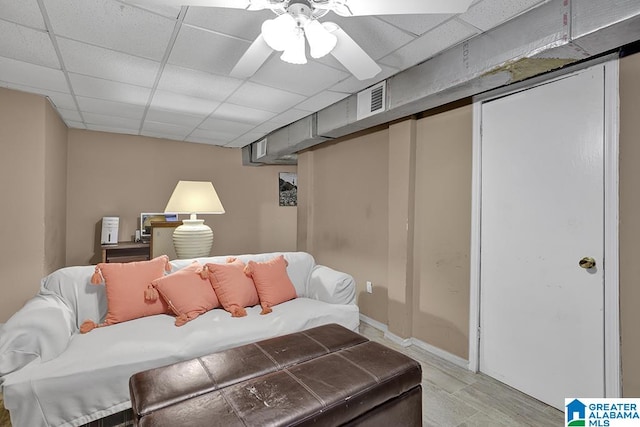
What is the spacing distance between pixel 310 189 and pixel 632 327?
3.38 metres

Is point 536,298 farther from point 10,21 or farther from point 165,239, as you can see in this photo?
point 165,239

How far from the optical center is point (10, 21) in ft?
6.14

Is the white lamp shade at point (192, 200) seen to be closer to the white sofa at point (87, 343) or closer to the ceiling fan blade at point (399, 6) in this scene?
the white sofa at point (87, 343)

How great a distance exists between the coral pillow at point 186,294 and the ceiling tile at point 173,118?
201 centimetres

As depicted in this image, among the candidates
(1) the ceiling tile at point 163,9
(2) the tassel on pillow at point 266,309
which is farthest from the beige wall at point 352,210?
(1) the ceiling tile at point 163,9

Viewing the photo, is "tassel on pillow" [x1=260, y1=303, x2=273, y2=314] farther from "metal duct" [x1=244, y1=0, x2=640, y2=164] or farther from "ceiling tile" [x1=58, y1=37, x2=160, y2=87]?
"ceiling tile" [x1=58, y1=37, x2=160, y2=87]

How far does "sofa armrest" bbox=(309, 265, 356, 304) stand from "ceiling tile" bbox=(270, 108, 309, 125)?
70.0 inches

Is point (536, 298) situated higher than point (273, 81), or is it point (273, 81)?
point (273, 81)

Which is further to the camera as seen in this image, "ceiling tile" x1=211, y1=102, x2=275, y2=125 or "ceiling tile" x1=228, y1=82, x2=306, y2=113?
"ceiling tile" x1=211, y1=102, x2=275, y2=125

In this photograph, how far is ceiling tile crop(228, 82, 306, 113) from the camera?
2914 millimetres

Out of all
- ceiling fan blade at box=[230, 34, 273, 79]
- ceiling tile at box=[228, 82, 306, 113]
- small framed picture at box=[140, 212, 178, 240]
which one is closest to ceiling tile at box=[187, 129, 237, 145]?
small framed picture at box=[140, 212, 178, 240]

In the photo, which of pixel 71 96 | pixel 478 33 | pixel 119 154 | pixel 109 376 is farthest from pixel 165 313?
pixel 119 154

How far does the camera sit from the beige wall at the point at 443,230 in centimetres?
258

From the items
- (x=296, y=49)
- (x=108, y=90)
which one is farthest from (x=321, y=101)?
(x=108, y=90)
